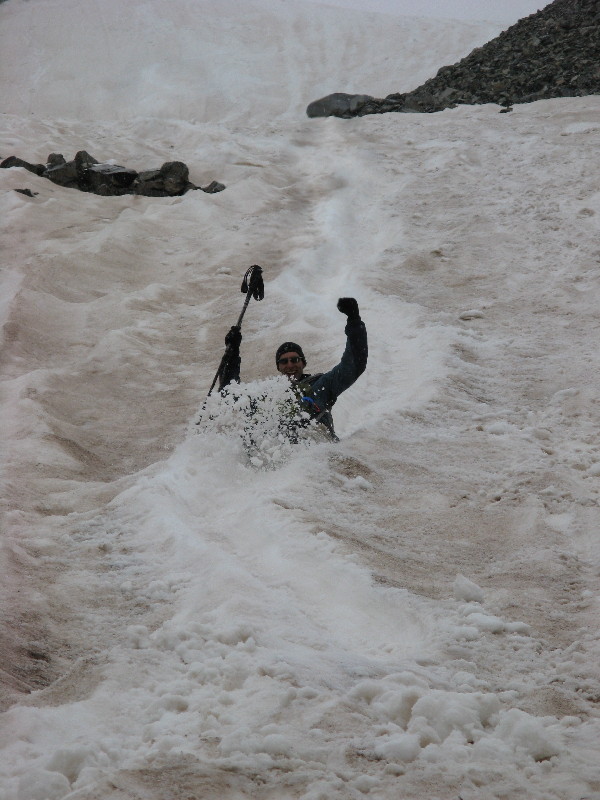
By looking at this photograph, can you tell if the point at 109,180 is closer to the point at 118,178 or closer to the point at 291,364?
the point at 118,178

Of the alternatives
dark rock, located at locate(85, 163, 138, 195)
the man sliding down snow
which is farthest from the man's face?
dark rock, located at locate(85, 163, 138, 195)

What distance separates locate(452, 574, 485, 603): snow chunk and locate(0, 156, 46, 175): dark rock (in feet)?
34.0

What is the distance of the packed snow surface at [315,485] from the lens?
2.07m

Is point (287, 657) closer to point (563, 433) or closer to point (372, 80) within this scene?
point (563, 433)

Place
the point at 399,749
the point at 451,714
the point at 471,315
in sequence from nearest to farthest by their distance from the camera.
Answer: the point at 399,749, the point at 451,714, the point at 471,315

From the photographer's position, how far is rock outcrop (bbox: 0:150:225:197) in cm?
1109

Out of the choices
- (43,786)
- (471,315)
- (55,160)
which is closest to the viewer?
(43,786)

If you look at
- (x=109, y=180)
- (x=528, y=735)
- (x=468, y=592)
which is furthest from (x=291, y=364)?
(x=109, y=180)

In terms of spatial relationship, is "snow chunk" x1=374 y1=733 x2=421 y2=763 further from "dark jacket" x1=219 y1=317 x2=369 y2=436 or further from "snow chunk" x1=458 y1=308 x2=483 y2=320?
"snow chunk" x1=458 y1=308 x2=483 y2=320

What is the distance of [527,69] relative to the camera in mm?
13891

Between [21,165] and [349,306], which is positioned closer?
[349,306]

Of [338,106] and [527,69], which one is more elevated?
[527,69]

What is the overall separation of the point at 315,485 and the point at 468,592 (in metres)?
1.17

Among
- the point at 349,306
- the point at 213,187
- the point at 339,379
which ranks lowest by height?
the point at 339,379
